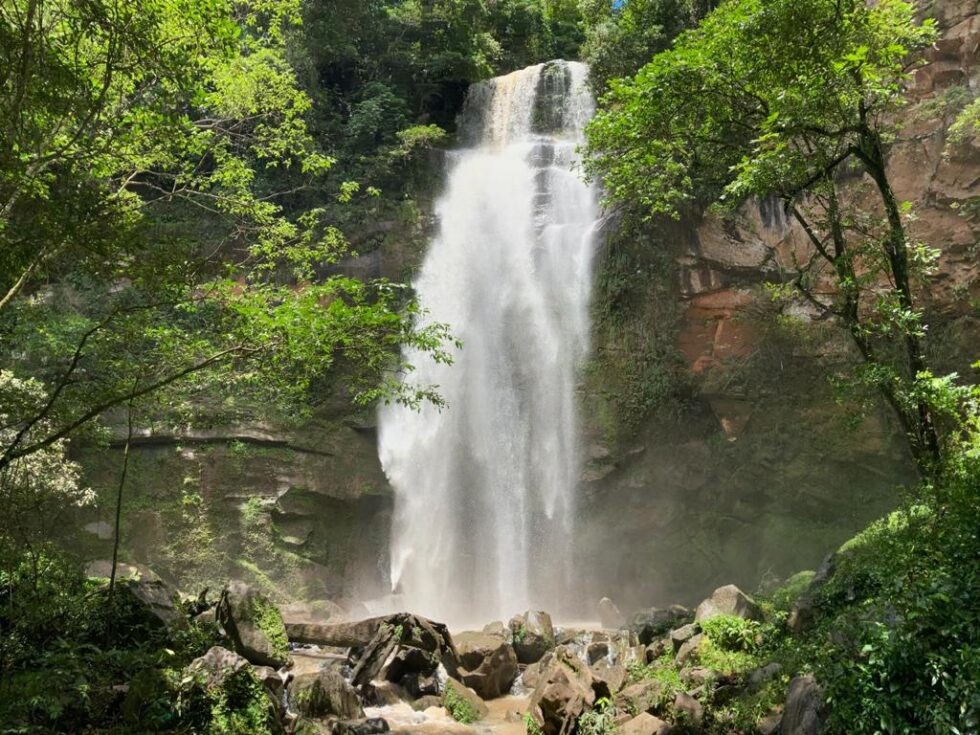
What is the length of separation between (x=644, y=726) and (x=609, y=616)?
9438mm

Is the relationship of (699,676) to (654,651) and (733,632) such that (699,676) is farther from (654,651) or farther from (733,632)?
(654,651)

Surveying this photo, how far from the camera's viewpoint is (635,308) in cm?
1981

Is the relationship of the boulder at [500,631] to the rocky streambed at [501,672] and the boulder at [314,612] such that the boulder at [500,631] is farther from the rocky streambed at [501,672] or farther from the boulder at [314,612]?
the boulder at [314,612]

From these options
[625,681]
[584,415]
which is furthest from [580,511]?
[625,681]

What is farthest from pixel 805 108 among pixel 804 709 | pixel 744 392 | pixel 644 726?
pixel 744 392

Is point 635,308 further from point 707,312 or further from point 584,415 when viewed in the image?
point 584,415

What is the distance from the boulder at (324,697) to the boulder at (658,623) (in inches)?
208

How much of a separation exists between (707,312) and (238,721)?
16.0m

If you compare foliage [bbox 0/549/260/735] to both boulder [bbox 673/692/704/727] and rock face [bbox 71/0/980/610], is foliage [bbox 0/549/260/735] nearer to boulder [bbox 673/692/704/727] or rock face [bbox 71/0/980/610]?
boulder [bbox 673/692/704/727]

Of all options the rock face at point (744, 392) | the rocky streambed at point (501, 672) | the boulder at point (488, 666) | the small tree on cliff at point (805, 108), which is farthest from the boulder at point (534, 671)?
the rock face at point (744, 392)

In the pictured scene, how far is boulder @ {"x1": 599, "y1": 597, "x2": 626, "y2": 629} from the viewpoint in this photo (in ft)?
53.7

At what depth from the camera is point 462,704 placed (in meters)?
10.0

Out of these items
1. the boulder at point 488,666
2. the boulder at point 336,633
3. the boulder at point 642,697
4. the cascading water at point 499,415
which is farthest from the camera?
the cascading water at point 499,415

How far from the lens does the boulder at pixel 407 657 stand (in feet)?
35.5
